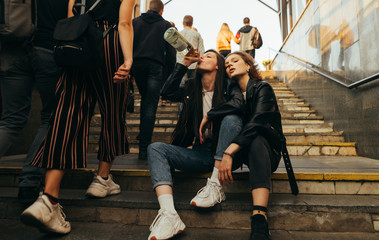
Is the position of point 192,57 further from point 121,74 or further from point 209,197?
point 209,197

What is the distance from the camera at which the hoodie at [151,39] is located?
2727mm

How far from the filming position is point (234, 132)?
5.14 feet

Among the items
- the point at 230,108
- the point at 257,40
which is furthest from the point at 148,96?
the point at 257,40

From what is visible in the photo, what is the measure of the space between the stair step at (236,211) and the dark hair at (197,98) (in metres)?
0.54

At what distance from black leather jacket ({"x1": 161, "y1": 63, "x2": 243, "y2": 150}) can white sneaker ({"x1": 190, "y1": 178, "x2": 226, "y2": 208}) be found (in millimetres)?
299

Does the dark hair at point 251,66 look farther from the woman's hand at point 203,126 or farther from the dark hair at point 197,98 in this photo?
the woman's hand at point 203,126

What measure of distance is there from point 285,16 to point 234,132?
1048 centimetres

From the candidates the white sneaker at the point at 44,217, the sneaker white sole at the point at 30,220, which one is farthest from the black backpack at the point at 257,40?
the sneaker white sole at the point at 30,220

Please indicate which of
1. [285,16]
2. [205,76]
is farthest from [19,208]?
[285,16]

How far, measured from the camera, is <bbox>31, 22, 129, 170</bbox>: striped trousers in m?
1.37

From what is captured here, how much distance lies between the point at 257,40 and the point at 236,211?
7.20 meters

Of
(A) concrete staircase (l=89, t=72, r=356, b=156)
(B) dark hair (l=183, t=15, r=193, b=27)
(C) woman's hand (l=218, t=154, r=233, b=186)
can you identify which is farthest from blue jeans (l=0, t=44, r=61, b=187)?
(B) dark hair (l=183, t=15, r=193, b=27)

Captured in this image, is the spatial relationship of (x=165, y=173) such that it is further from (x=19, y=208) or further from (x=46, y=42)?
(x=46, y=42)

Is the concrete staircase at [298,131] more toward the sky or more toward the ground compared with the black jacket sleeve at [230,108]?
more toward the ground
